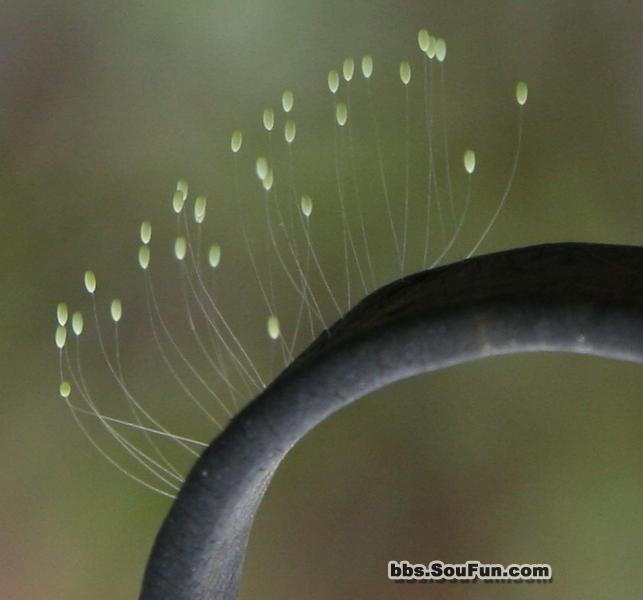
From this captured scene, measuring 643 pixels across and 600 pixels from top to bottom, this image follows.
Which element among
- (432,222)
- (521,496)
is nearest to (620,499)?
(521,496)

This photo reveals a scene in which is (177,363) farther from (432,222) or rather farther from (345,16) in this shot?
(345,16)

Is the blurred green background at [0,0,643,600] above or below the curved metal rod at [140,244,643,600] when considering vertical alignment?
above

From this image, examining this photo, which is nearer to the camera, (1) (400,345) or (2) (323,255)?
(1) (400,345)

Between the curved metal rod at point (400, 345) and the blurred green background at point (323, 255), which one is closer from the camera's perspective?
the curved metal rod at point (400, 345)

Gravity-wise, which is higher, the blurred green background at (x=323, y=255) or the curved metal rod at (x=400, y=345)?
the blurred green background at (x=323, y=255)

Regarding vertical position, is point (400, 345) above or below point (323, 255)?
below
